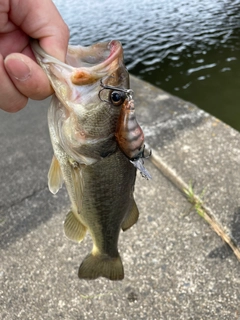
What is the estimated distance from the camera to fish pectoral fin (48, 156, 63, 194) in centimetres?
192

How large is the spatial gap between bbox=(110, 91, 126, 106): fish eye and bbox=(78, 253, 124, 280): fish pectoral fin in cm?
103

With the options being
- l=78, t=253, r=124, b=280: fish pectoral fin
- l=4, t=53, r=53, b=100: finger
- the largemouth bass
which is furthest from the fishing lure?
l=78, t=253, r=124, b=280: fish pectoral fin

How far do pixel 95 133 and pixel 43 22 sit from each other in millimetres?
537

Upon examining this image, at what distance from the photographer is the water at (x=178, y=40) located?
8.14 metres

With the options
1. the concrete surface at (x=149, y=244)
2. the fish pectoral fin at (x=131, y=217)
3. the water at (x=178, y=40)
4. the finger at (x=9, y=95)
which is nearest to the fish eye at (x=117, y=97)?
the finger at (x=9, y=95)

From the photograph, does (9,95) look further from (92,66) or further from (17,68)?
(92,66)

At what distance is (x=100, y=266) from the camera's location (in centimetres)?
223

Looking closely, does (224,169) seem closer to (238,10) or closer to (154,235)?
(154,235)

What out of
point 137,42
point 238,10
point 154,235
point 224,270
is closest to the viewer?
point 224,270

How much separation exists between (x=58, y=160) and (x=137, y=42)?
9715mm

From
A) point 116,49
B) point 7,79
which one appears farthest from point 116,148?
point 7,79

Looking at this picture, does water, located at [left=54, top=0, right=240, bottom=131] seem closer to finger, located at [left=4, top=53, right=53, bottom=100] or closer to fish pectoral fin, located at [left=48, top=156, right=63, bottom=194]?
fish pectoral fin, located at [left=48, top=156, right=63, bottom=194]

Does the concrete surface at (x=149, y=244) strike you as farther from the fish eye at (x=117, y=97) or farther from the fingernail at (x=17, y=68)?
the fingernail at (x=17, y=68)

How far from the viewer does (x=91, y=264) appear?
2240 mm
